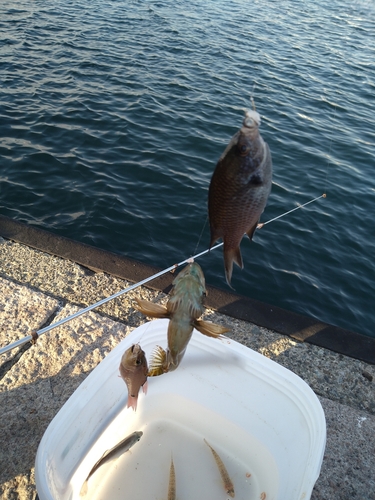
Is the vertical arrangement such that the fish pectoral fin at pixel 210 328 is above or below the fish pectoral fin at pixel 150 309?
below

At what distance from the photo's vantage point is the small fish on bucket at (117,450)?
11.2 ft

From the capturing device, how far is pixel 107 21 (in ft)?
55.0

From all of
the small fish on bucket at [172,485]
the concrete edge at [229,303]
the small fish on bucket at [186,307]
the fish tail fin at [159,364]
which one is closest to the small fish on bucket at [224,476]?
the small fish on bucket at [172,485]

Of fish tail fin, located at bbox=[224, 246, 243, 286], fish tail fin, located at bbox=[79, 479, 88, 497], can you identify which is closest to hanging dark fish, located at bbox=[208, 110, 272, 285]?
fish tail fin, located at bbox=[224, 246, 243, 286]

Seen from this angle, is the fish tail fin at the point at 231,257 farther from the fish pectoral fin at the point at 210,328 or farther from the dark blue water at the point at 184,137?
the dark blue water at the point at 184,137

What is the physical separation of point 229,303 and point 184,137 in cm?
620

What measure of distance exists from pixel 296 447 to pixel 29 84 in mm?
11032

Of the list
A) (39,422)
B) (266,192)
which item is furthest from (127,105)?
(266,192)

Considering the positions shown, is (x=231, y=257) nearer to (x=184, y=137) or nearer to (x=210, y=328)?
(x=210, y=328)

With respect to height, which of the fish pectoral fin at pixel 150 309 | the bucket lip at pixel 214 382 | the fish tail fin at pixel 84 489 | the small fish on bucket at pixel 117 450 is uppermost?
the fish pectoral fin at pixel 150 309

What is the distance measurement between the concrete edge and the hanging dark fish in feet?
9.69

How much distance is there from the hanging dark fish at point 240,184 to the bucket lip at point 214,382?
178 cm

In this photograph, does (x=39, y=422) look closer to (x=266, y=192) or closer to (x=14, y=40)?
(x=266, y=192)

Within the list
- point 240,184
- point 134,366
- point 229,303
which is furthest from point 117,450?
point 240,184
